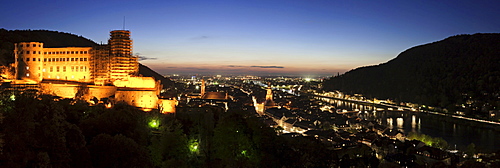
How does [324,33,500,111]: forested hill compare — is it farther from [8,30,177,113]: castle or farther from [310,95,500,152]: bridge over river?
[8,30,177,113]: castle

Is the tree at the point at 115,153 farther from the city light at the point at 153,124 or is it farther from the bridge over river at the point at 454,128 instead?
the bridge over river at the point at 454,128

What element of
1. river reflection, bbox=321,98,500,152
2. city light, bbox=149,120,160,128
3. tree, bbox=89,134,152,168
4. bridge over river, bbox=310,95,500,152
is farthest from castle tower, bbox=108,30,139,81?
bridge over river, bbox=310,95,500,152

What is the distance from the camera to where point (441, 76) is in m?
61.1

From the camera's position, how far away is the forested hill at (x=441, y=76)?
163 ft

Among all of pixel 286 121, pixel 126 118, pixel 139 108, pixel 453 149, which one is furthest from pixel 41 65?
pixel 453 149

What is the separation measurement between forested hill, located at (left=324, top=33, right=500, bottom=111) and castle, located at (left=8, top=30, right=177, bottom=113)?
41063 mm

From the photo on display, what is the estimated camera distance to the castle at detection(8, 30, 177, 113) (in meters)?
19.4

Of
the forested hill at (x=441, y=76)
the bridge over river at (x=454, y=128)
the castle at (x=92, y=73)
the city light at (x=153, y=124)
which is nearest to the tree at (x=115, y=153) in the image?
the city light at (x=153, y=124)

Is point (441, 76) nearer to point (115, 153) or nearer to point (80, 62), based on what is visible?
point (80, 62)

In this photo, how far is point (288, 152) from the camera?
1279cm

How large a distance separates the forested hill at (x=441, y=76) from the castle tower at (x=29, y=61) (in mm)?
46568

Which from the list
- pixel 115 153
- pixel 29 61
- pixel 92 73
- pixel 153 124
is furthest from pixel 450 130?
pixel 29 61

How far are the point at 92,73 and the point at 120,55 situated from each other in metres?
2.28

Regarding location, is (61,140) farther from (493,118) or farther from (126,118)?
(493,118)
